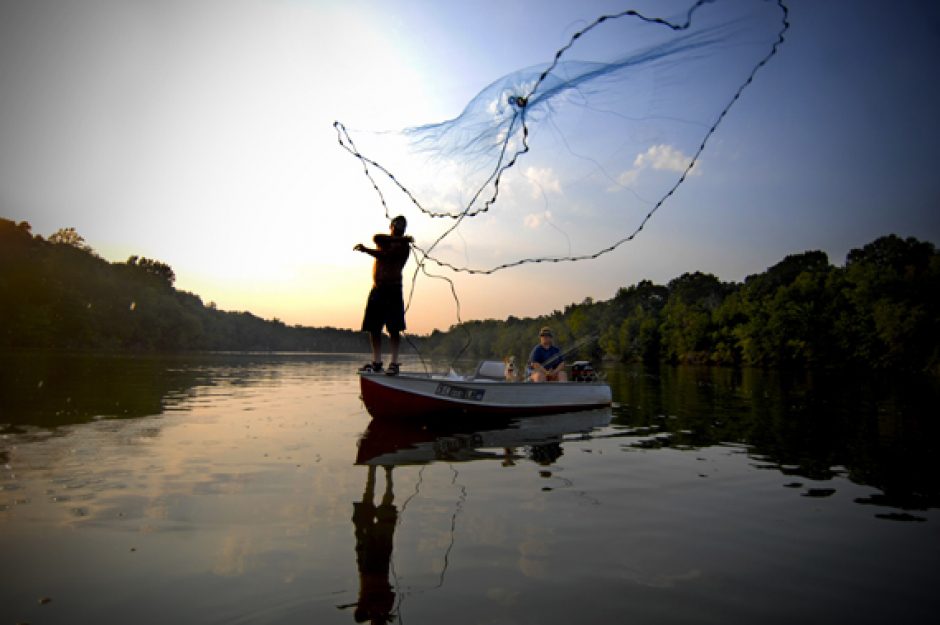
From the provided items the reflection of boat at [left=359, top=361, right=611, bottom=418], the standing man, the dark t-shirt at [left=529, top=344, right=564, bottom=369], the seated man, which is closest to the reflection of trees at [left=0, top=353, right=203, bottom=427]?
the reflection of boat at [left=359, top=361, right=611, bottom=418]

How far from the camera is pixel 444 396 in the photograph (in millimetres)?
12250

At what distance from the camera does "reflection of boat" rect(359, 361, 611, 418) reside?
39.2 feet

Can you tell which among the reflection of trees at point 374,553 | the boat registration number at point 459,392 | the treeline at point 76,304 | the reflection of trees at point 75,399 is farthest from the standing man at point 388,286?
the treeline at point 76,304

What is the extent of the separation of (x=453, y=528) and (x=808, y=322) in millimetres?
83446

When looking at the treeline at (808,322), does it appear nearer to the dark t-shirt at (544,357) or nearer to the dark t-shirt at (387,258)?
the dark t-shirt at (544,357)

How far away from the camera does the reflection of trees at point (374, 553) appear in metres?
3.50

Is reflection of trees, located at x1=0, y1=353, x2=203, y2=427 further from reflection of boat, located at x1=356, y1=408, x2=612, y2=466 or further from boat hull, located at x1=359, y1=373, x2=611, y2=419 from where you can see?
reflection of boat, located at x1=356, y1=408, x2=612, y2=466

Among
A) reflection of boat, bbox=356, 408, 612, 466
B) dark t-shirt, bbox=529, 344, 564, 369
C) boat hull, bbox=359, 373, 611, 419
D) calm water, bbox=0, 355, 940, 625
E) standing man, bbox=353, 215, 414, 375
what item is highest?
standing man, bbox=353, 215, 414, 375

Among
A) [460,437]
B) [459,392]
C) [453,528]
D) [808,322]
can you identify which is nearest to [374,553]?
[453,528]

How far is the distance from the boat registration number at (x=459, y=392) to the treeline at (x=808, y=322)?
789 inches

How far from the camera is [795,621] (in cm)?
349

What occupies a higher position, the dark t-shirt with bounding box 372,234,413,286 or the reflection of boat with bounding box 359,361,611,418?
the dark t-shirt with bounding box 372,234,413,286

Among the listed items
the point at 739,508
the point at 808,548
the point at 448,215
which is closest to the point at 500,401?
the point at 448,215

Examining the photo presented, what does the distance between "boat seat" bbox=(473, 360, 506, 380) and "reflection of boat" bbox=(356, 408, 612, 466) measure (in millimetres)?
1448
